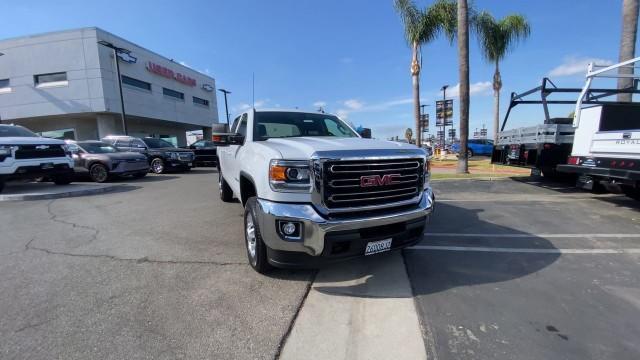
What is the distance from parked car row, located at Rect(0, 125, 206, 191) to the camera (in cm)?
783

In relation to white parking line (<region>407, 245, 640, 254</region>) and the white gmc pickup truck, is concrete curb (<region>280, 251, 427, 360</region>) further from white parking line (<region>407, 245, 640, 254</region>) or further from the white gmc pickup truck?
white parking line (<region>407, 245, 640, 254</region>)

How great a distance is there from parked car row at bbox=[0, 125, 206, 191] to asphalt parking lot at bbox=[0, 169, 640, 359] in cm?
341

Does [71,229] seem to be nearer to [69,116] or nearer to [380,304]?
[380,304]

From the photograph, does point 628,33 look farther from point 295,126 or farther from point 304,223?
point 304,223

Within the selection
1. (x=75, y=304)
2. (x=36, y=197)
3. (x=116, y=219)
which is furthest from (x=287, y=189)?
(x=36, y=197)

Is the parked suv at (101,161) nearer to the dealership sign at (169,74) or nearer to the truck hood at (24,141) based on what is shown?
the truck hood at (24,141)

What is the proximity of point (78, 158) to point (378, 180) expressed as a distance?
1216 cm

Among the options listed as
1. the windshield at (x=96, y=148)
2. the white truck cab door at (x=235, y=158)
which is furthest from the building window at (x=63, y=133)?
the white truck cab door at (x=235, y=158)

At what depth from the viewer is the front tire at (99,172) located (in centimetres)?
1084

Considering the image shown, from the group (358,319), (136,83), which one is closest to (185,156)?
(358,319)

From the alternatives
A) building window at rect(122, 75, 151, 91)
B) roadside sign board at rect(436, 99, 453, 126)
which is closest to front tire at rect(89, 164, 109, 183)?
building window at rect(122, 75, 151, 91)

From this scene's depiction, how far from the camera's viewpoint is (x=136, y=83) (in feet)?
91.1

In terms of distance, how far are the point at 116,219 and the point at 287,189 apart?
15.1ft

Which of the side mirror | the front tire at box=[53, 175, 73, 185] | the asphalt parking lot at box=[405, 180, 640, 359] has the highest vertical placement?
the side mirror
